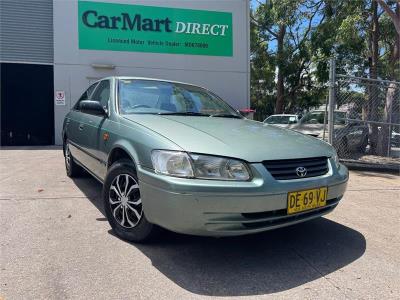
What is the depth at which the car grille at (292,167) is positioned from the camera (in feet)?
10.6

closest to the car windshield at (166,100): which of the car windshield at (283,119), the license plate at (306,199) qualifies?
the license plate at (306,199)

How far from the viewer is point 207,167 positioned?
3104mm

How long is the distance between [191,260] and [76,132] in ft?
9.76

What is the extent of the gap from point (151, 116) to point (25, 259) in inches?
67.4

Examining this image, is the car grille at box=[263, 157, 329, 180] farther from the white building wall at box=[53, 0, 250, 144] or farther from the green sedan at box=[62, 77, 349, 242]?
the white building wall at box=[53, 0, 250, 144]

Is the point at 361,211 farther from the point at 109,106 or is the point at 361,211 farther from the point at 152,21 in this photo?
the point at 152,21

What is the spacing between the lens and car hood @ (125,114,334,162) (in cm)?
321

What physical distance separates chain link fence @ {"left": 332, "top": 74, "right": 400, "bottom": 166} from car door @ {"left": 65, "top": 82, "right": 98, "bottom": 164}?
507 centimetres

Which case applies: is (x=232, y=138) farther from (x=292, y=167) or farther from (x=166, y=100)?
(x=166, y=100)

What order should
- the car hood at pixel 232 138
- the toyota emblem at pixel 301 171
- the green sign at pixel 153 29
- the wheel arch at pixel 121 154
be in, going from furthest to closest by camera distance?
the green sign at pixel 153 29
the wheel arch at pixel 121 154
the toyota emblem at pixel 301 171
the car hood at pixel 232 138

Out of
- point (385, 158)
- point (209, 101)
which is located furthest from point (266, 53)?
point (209, 101)

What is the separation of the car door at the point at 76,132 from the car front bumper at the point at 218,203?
2362mm

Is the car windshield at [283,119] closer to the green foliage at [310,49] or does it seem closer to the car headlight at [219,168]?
the green foliage at [310,49]

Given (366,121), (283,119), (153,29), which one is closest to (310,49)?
(283,119)
